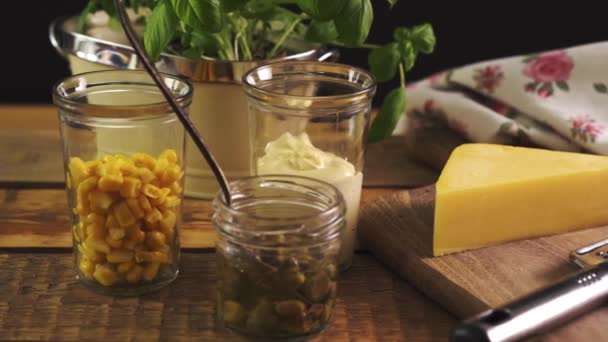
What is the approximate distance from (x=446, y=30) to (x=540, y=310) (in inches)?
62.0

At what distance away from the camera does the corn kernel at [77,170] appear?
1.14 meters

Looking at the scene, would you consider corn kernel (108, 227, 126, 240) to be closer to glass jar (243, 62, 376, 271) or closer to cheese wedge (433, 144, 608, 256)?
glass jar (243, 62, 376, 271)

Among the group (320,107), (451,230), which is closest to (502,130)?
(451,230)

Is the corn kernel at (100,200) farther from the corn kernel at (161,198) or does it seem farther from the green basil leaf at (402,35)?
the green basil leaf at (402,35)

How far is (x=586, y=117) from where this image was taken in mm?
1601

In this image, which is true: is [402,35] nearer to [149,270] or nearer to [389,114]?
[389,114]

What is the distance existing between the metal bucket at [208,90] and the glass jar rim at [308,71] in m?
0.05

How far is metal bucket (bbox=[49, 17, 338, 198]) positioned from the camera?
4.57 feet

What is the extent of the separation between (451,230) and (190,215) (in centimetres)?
42

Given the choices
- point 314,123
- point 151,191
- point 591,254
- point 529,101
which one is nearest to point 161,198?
point 151,191

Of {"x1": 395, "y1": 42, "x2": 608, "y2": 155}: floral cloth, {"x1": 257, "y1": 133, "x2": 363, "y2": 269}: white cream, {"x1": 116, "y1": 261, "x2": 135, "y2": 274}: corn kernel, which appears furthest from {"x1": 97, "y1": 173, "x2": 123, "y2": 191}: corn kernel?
{"x1": 395, "y1": 42, "x2": 608, "y2": 155}: floral cloth

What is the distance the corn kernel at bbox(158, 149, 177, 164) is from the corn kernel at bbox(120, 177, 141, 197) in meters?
0.07

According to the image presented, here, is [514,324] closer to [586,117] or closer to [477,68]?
[586,117]

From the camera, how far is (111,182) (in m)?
1.11
